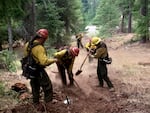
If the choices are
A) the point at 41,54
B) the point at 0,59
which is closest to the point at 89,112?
the point at 41,54

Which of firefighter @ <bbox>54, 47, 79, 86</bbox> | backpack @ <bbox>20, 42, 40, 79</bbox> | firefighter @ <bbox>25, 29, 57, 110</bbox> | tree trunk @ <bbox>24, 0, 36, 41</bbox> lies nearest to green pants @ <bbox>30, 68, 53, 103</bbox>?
firefighter @ <bbox>25, 29, 57, 110</bbox>

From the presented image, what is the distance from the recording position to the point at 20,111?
8844mm

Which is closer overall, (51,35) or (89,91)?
(89,91)

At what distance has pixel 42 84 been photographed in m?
9.36

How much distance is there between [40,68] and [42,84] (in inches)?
17.2

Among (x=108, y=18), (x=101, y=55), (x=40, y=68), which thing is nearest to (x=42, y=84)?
(x=40, y=68)

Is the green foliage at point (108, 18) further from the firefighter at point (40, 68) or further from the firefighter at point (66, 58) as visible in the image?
the firefighter at point (40, 68)

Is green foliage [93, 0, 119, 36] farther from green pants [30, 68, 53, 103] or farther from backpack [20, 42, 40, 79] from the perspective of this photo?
backpack [20, 42, 40, 79]

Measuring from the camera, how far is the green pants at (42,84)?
30.6 feet

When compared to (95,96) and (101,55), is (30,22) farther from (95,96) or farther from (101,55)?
(95,96)

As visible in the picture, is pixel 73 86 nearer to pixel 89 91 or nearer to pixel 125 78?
pixel 89 91

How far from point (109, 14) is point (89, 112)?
4642 centimetres

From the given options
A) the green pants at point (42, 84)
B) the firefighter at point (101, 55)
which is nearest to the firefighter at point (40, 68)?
the green pants at point (42, 84)

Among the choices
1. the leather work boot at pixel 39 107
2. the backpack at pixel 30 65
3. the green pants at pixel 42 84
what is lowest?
the leather work boot at pixel 39 107
